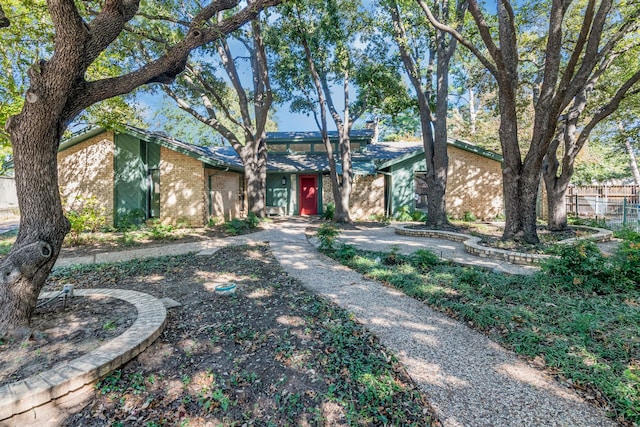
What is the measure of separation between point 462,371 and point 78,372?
Answer: 308 cm

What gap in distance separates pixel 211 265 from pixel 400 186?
11.3 metres

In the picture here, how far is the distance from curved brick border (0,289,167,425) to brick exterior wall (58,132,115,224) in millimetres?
11167

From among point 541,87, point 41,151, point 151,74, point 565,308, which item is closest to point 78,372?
point 41,151

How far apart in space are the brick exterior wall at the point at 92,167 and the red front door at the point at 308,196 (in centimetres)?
888

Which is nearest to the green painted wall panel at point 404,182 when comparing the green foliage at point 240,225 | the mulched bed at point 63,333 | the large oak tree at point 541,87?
the green foliage at point 240,225

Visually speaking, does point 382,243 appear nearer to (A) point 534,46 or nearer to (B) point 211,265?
(B) point 211,265

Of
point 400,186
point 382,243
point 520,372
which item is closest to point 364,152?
point 400,186

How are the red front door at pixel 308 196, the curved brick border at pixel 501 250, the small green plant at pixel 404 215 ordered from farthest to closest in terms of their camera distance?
the red front door at pixel 308 196, the small green plant at pixel 404 215, the curved brick border at pixel 501 250

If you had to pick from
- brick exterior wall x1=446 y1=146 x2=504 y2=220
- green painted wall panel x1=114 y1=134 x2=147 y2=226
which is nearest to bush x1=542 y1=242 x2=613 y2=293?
brick exterior wall x1=446 y1=146 x2=504 y2=220

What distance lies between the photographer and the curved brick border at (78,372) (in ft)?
7.01

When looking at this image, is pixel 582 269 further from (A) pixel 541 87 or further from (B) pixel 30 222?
(B) pixel 30 222

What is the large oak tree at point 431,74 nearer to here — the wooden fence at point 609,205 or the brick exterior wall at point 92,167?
the wooden fence at point 609,205

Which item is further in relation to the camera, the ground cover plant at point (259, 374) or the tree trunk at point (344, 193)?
the tree trunk at point (344, 193)

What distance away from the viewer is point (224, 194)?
1444 cm
